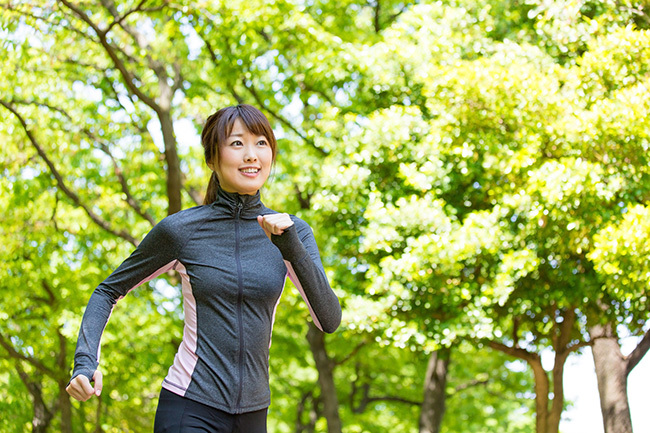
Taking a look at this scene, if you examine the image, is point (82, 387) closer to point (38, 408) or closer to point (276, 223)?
point (276, 223)

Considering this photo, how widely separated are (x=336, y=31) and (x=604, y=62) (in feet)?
16.1

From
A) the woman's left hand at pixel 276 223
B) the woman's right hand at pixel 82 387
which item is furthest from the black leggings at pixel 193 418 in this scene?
the woman's left hand at pixel 276 223

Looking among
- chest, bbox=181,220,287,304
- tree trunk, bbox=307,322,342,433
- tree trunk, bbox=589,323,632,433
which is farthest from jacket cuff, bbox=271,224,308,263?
tree trunk, bbox=307,322,342,433

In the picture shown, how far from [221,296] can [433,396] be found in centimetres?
1219

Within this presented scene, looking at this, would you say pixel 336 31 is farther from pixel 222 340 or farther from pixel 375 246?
pixel 222 340

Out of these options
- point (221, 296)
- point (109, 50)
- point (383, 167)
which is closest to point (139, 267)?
point (221, 296)

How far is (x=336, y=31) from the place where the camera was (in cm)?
1208

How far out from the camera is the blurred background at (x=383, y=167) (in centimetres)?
855

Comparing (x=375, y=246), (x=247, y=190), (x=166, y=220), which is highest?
(x=375, y=246)

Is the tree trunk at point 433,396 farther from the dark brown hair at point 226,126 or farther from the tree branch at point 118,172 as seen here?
the dark brown hair at point 226,126

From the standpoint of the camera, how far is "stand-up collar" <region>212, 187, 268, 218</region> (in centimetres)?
249

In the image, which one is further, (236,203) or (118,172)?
(118,172)

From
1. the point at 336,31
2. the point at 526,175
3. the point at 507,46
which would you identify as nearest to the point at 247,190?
the point at 526,175

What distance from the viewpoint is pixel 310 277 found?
2.22 m
